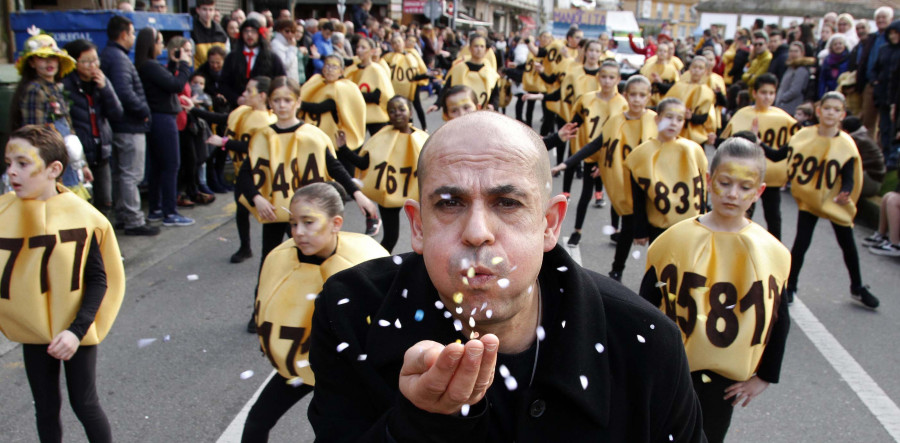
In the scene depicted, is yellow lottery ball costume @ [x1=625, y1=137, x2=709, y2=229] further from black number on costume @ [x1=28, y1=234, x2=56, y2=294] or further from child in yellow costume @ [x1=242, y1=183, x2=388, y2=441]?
black number on costume @ [x1=28, y1=234, x2=56, y2=294]

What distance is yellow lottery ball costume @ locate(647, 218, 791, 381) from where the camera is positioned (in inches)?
121

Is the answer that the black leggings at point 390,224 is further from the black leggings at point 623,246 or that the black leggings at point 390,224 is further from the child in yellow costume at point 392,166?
the black leggings at point 623,246

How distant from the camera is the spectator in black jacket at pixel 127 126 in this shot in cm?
698

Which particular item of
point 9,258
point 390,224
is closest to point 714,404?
point 9,258

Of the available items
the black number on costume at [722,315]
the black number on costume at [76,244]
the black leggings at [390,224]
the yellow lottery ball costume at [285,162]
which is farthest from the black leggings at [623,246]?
the black number on costume at [76,244]

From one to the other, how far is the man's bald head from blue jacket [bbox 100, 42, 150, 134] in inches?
246

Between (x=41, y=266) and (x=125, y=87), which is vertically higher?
(x=125, y=87)

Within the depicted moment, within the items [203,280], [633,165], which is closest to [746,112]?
[633,165]

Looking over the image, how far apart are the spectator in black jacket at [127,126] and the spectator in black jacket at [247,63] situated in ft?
6.13

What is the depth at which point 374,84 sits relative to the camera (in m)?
10.2

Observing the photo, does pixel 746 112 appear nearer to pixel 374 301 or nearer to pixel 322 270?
pixel 322 270

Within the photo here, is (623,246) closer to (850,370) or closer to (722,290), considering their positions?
(850,370)

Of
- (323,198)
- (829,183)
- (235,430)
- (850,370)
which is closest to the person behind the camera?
(323,198)

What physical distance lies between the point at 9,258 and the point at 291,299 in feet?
3.97
